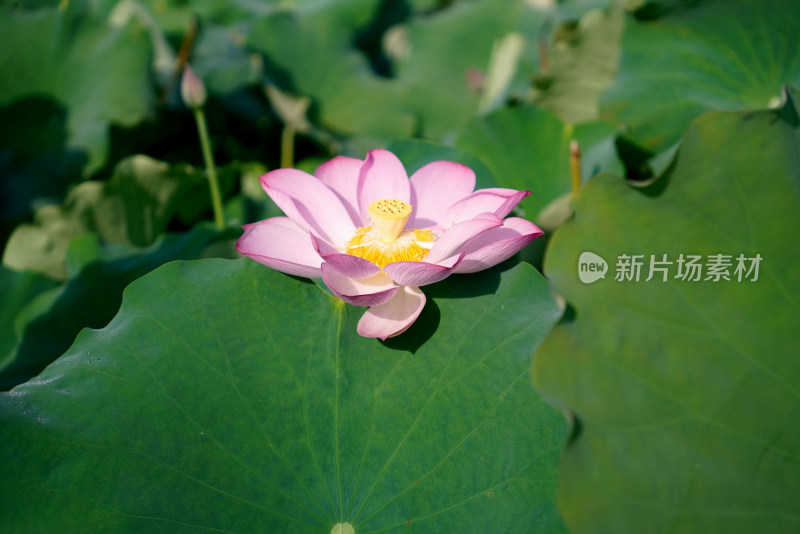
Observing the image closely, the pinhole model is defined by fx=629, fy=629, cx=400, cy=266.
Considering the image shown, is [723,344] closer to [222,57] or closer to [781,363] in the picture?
[781,363]

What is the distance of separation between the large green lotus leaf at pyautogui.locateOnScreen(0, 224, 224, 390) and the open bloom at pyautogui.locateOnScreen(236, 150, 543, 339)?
18.2 inches

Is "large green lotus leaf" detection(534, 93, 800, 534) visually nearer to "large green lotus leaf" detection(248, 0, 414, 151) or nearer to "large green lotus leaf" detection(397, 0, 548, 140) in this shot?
"large green lotus leaf" detection(248, 0, 414, 151)

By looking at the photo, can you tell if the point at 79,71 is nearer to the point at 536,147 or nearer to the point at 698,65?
the point at 536,147

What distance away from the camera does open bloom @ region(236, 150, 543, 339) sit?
779 millimetres

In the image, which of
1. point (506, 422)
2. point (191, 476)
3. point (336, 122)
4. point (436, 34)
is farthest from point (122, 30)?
point (506, 422)

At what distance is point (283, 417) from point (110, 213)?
3.10ft

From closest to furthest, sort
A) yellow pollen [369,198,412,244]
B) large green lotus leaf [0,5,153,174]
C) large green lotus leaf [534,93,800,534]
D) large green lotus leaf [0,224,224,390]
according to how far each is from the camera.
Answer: large green lotus leaf [534,93,800,534] → yellow pollen [369,198,412,244] → large green lotus leaf [0,224,224,390] → large green lotus leaf [0,5,153,174]

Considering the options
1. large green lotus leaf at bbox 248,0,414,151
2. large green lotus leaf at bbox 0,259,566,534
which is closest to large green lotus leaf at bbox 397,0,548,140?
large green lotus leaf at bbox 248,0,414,151

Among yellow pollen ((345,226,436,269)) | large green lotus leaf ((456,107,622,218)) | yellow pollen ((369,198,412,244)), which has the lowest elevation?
large green lotus leaf ((456,107,622,218))

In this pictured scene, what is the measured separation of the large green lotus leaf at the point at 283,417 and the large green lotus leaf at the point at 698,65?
2.67 ft

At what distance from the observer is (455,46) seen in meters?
2.39

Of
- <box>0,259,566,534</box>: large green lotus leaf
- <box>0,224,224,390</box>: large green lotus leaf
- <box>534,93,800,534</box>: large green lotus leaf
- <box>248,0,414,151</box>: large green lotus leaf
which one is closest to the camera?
<box>534,93,800,534</box>: large green lotus leaf

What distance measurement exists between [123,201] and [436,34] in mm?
1394

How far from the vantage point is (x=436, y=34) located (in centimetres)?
238
